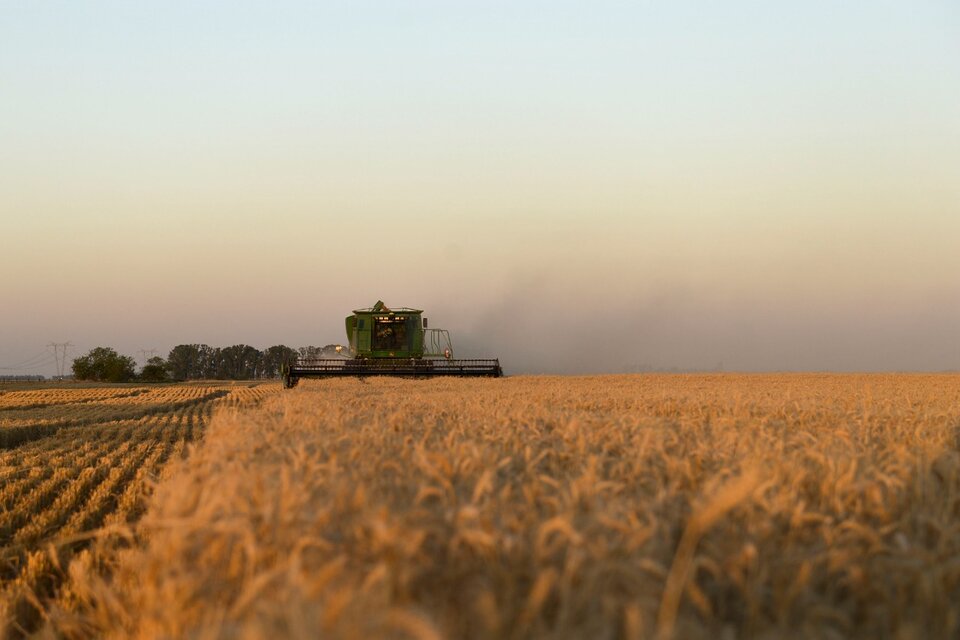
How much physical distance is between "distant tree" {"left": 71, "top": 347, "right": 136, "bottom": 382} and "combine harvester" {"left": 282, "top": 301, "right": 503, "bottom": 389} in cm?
8511

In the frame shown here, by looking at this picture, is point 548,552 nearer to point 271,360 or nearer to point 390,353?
point 390,353

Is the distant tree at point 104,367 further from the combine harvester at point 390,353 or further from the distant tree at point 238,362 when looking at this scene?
the combine harvester at point 390,353

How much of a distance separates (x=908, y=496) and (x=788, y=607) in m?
1.55

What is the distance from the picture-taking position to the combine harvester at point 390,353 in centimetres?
2695

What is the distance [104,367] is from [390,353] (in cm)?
8886

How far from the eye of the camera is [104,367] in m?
104

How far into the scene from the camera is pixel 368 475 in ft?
11.1

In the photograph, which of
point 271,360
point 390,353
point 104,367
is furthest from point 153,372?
point 390,353

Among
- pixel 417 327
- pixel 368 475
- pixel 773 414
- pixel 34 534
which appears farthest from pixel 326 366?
pixel 368 475

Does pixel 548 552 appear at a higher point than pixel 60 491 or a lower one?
higher

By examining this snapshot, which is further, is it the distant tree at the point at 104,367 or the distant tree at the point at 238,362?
the distant tree at the point at 238,362

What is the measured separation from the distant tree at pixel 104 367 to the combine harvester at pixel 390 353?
85107 millimetres

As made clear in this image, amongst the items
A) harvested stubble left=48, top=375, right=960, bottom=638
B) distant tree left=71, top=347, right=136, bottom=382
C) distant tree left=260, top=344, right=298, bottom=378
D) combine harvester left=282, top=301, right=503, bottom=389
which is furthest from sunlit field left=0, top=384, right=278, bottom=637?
distant tree left=260, top=344, right=298, bottom=378

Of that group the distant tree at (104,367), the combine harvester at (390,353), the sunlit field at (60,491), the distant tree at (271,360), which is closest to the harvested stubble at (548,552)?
the sunlit field at (60,491)
